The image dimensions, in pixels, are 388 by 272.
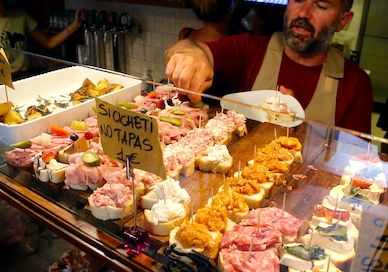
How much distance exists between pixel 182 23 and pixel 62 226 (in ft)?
12.2

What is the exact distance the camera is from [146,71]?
5344mm

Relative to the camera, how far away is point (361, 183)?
5.89 feet

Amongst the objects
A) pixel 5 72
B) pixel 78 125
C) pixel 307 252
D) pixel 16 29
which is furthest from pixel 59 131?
pixel 16 29

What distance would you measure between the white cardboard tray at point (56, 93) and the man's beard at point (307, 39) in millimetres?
1116

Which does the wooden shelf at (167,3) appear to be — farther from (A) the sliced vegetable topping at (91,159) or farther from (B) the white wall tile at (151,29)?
(A) the sliced vegetable topping at (91,159)

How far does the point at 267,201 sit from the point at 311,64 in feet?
4.79

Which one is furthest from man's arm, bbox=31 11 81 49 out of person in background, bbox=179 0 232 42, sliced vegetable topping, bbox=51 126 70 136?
sliced vegetable topping, bbox=51 126 70 136

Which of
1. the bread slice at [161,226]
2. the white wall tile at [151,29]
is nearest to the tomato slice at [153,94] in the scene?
the bread slice at [161,226]

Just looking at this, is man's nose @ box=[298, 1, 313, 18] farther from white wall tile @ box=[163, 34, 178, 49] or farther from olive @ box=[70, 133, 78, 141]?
white wall tile @ box=[163, 34, 178, 49]

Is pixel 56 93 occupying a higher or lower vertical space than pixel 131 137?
lower

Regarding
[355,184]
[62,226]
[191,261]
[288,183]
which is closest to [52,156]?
[62,226]

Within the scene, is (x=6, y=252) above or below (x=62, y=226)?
below

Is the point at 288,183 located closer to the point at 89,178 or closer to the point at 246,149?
the point at 246,149

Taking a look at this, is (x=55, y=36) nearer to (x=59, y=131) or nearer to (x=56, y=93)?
(x=56, y=93)
